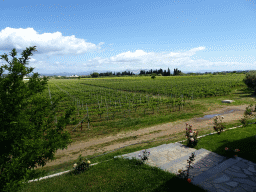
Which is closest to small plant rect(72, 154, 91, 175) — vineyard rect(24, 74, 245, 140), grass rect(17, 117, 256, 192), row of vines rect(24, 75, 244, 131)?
grass rect(17, 117, 256, 192)

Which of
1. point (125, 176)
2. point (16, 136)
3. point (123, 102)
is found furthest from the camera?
point (123, 102)

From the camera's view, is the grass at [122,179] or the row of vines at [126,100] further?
the row of vines at [126,100]

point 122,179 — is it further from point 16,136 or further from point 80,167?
point 16,136

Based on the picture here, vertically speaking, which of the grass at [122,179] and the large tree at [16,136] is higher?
the large tree at [16,136]

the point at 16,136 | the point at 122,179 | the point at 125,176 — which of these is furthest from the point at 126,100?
the point at 16,136

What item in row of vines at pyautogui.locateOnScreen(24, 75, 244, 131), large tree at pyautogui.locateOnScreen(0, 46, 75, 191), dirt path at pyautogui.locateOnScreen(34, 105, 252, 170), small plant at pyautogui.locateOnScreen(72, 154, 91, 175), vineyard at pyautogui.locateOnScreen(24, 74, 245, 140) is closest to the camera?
large tree at pyautogui.locateOnScreen(0, 46, 75, 191)

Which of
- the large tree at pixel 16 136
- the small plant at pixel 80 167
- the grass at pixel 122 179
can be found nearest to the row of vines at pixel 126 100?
the large tree at pixel 16 136

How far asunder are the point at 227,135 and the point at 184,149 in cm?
308

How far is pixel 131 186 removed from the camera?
520 cm

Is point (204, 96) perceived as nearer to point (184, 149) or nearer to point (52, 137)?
point (184, 149)

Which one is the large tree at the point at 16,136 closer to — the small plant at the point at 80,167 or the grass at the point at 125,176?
the grass at the point at 125,176

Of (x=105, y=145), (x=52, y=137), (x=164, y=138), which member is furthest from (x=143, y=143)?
(x=52, y=137)

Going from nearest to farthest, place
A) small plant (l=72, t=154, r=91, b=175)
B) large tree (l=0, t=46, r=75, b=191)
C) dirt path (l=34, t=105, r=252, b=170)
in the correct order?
large tree (l=0, t=46, r=75, b=191), small plant (l=72, t=154, r=91, b=175), dirt path (l=34, t=105, r=252, b=170)

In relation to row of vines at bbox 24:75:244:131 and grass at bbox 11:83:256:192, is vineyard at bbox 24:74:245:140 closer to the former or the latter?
row of vines at bbox 24:75:244:131
